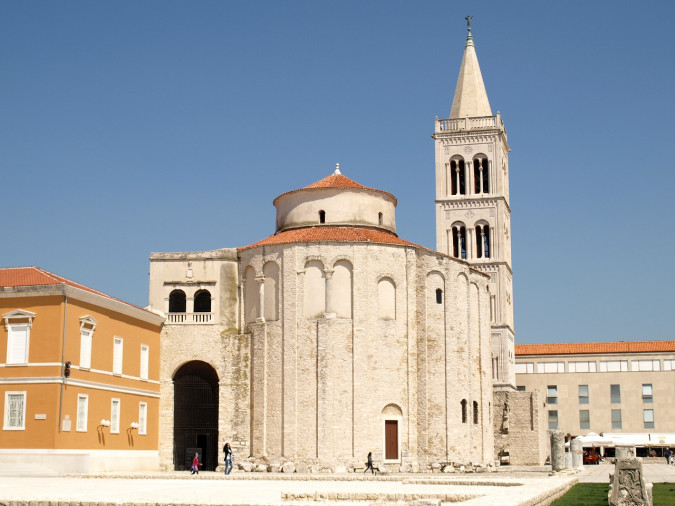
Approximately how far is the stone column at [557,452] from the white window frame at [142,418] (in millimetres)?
17493

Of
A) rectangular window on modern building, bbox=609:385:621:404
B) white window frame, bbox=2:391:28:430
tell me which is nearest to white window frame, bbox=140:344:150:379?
white window frame, bbox=2:391:28:430

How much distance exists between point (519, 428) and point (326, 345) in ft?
57.0

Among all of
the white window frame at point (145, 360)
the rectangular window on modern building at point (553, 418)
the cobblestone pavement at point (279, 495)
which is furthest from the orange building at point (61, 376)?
the rectangular window on modern building at point (553, 418)

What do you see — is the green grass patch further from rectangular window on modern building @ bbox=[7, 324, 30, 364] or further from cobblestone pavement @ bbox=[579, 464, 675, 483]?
rectangular window on modern building @ bbox=[7, 324, 30, 364]

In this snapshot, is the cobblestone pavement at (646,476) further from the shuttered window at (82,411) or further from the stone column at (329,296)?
the shuttered window at (82,411)

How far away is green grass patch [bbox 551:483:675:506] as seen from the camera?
21.8m

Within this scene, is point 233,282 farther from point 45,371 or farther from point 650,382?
point 650,382

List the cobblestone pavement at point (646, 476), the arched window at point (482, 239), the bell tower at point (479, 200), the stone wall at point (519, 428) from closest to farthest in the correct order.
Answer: the cobblestone pavement at point (646, 476), the stone wall at point (519, 428), the bell tower at point (479, 200), the arched window at point (482, 239)

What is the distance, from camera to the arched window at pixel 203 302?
45581mm

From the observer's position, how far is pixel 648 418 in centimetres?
7875

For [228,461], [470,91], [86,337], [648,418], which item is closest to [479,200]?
[470,91]

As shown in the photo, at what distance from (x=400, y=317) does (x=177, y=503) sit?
25247 millimetres

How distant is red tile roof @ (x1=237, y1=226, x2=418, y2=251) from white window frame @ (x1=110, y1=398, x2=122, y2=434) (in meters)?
9.80

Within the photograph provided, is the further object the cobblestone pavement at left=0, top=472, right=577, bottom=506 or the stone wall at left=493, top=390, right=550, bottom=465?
the stone wall at left=493, top=390, right=550, bottom=465
